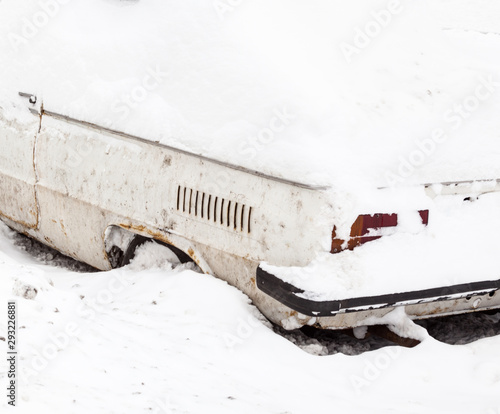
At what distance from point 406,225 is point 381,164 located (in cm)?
31

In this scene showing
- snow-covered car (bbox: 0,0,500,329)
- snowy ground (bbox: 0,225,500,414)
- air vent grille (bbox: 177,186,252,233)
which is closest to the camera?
snowy ground (bbox: 0,225,500,414)

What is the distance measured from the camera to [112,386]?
320cm

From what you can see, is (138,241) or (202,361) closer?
(202,361)

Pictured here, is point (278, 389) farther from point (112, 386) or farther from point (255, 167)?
point (255, 167)

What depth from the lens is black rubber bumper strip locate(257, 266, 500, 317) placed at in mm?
3416

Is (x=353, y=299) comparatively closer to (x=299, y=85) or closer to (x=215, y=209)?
(x=215, y=209)

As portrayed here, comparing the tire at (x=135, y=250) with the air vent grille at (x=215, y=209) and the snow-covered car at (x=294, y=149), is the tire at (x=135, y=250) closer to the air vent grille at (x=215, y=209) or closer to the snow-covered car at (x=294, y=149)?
the snow-covered car at (x=294, y=149)

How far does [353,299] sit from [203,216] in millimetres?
904

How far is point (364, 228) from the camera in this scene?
→ 3.52 metres

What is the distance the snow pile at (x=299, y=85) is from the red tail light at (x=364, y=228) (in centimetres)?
15

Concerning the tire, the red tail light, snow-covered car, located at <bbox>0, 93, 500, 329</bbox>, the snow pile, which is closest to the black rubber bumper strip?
snow-covered car, located at <bbox>0, 93, 500, 329</bbox>

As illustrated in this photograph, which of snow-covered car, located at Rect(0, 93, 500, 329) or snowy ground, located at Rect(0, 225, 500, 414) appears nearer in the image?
snowy ground, located at Rect(0, 225, 500, 414)

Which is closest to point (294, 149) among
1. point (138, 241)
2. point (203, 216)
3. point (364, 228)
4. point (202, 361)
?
point (364, 228)

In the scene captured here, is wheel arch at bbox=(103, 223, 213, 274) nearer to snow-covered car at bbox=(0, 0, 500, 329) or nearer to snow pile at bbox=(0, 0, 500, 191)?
snow-covered car at bbox=(0, 0, 500, 329)
